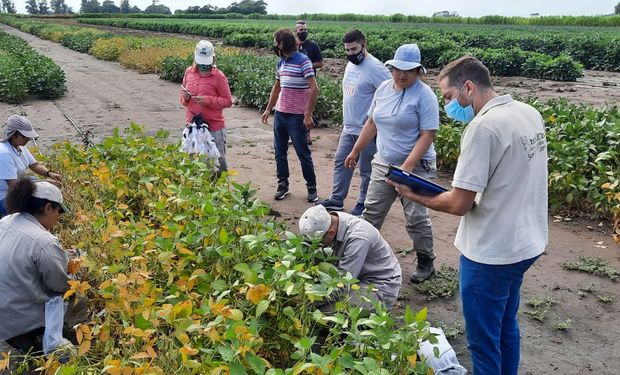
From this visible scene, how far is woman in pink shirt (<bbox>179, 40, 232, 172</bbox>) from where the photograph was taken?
5.45 m

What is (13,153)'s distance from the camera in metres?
4.74

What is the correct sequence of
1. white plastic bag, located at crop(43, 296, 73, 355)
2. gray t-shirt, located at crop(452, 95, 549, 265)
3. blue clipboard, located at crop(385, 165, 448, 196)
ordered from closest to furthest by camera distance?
gray t-shirt, located at crop(452, 95, 549, 265)
blue clipboard, located at crop(385, 165, 448, 196)
white plastic bag, located at crop(43, 296, 73, 355)

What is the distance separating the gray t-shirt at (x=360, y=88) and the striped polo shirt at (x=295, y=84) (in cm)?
63

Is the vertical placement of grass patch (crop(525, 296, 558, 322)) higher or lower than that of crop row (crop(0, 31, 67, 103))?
lower

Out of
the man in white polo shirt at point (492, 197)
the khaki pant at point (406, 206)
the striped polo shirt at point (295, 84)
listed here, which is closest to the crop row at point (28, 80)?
the striped polo shirt at point (295, 84)

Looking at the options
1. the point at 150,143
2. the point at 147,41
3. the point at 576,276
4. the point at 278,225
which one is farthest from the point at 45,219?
the point at 147,41

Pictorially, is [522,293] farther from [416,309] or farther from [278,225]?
[278,225]

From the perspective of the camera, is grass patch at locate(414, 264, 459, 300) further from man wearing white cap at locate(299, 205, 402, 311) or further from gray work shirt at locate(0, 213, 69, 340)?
gray work shirt at locate(0, 213, 69, 340)

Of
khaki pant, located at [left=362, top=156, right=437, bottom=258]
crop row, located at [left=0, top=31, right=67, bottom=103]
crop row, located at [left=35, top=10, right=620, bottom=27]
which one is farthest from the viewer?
crop row, located at [left=35, top=10, right=620, bottom=27]

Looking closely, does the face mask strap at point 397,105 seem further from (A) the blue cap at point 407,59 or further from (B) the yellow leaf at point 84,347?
(B) the yellow leaf at point 84,347

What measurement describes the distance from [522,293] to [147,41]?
25.8m

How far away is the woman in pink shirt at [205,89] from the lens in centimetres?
545

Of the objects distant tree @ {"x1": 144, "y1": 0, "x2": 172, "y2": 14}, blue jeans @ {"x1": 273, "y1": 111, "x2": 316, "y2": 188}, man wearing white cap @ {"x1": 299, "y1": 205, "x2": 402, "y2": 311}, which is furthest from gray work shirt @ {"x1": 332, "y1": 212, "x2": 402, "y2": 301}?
distant tree @ {"x1": 144, "y1": 0, "x2": 172, "y2": 14}

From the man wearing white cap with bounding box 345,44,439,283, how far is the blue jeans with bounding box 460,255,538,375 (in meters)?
1.38
